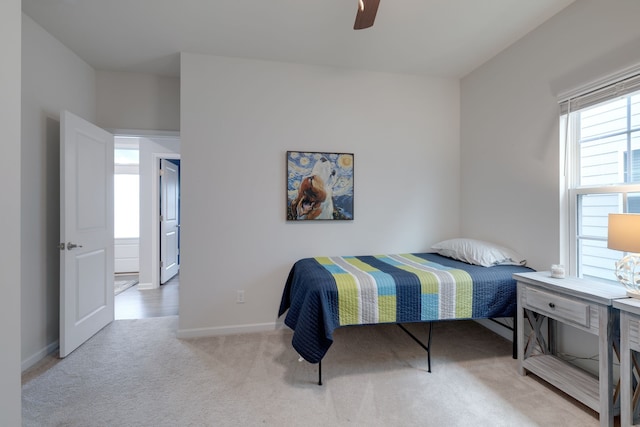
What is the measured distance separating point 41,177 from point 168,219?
7.44 ft

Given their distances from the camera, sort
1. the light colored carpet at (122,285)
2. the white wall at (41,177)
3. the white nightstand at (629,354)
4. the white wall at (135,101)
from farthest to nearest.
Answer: the light colored carpet at (122,285)
the white wall at (135,101)
the white wall at (41,177)
the white nightstand at (629,354)

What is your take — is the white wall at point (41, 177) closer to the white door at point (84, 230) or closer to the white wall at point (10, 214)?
the white door at point (84, 230)

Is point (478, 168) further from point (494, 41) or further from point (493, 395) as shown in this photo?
point (493, 395)

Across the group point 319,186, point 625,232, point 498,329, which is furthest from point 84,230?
point 498,329

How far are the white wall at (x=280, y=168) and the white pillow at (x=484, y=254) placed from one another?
1.76ft

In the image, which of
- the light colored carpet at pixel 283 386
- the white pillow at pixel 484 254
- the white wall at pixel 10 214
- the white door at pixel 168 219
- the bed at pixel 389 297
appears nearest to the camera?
the white wall at pixel 10 214

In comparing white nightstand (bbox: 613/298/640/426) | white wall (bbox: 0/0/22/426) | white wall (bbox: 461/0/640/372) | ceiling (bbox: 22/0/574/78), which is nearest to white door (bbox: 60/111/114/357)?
ceiling (bbox: 22/0/574/78)

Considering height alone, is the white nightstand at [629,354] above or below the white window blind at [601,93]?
below

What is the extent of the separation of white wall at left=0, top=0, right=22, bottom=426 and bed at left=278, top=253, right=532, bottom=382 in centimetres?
137

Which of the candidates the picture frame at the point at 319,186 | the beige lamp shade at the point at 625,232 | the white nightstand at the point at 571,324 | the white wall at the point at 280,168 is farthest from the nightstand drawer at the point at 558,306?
the picture frame at the point at 319,186

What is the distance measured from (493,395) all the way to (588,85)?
219 cm

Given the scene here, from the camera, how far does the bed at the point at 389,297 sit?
6.16ft

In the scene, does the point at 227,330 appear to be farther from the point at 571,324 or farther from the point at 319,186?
the point at 571,324

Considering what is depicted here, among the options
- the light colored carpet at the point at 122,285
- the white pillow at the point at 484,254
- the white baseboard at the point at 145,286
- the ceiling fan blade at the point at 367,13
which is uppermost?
the ceiling fan blade at the point at 367,13
